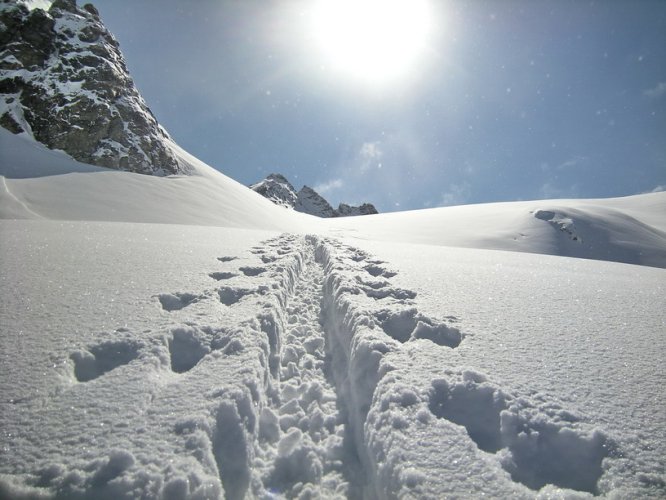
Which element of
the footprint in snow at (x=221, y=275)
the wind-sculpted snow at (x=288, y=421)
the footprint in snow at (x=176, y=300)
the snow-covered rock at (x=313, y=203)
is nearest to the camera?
the wind-sculpted snow at (x=288, y=421)

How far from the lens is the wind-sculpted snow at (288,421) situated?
1651 millimetres

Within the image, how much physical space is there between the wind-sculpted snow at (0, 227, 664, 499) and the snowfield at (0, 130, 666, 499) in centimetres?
1

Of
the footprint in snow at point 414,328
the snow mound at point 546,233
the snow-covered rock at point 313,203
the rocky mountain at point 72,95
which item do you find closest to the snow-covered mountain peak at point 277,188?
the snow-covered rock at point 313,203

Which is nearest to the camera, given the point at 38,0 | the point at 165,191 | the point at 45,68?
the point at 165,191

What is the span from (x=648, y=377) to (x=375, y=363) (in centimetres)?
207

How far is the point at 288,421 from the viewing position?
2686mm

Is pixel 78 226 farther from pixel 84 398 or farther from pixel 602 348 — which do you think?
pixel 602 348

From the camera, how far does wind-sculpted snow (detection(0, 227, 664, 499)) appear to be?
165 cm

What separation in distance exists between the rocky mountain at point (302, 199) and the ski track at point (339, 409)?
108495mm

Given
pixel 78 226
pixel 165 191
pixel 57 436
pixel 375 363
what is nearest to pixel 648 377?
pixel 375 363

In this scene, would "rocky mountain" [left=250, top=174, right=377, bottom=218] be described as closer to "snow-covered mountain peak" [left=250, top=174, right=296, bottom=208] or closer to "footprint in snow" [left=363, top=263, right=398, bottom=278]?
"snow-covered mountain peak" [left=250, top=174, right=296, bottom=208]

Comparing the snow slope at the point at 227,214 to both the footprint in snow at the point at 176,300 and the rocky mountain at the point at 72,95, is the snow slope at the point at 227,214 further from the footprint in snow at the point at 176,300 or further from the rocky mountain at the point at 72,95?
the footprint in snow at the point at 176,300

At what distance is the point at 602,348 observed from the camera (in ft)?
9.26

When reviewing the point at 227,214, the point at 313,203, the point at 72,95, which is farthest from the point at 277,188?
the point at 227,214
